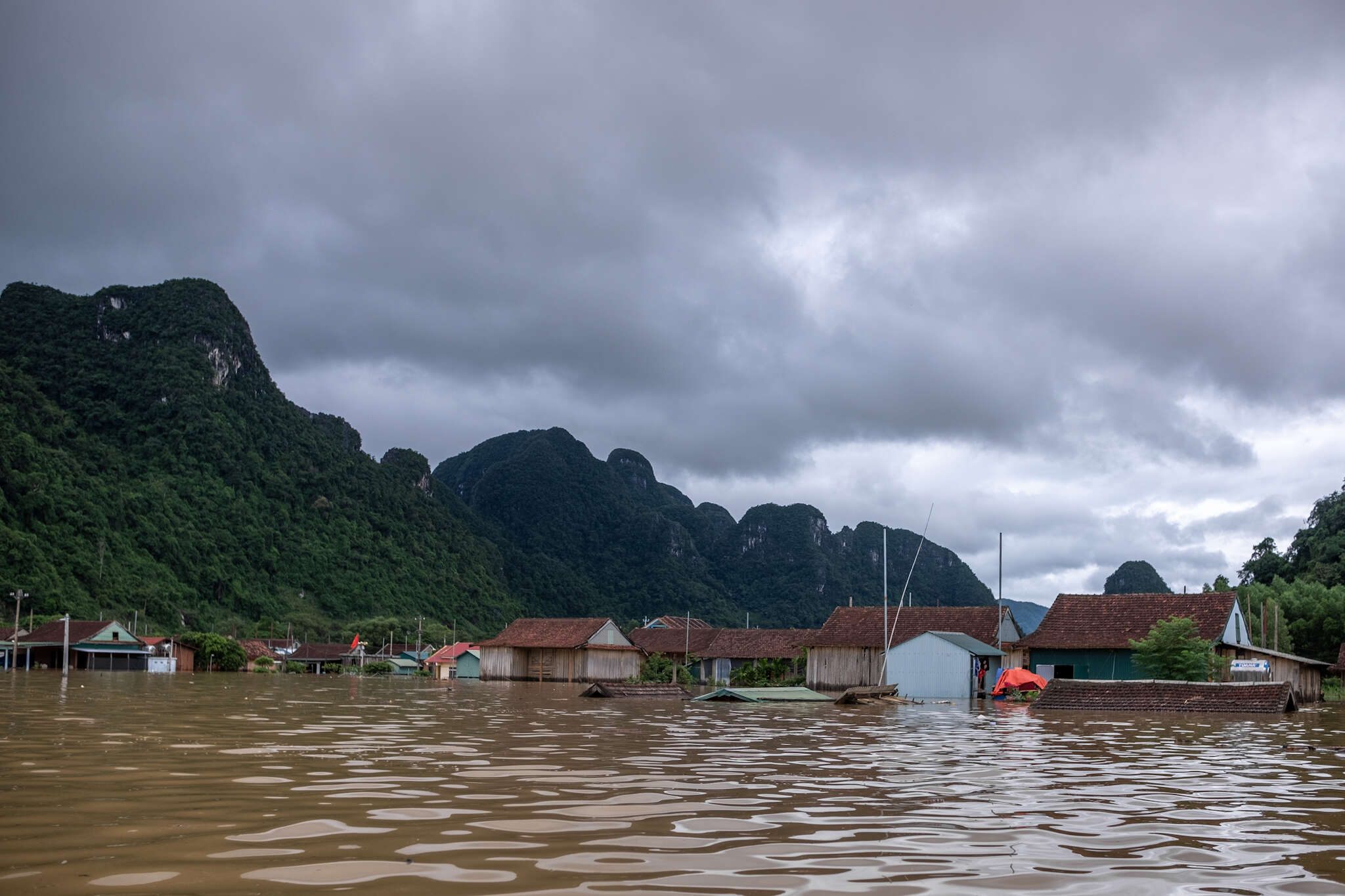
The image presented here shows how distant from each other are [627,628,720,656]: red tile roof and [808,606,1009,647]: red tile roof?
18.4 metres

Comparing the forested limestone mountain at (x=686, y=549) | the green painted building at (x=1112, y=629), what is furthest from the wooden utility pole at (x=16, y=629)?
the forested limestone mountain at (x=686, y=549)

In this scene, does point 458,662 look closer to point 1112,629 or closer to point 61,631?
point 61,631

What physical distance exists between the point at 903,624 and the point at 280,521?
256 feet

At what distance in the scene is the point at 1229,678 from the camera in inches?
1348

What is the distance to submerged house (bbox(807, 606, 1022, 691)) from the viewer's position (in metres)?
41.8

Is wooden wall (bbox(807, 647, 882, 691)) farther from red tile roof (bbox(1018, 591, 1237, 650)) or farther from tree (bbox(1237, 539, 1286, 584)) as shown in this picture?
tree (bbox(1237, 539, 1286, 584))

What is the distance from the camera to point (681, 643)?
64812 mm

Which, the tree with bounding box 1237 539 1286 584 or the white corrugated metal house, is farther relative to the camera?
the tree with bounding box 1237 539 1286 584

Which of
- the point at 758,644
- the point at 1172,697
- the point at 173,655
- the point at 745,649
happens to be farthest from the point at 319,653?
the point at 1172,697

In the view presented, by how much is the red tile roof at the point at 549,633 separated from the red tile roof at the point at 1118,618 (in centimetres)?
2561

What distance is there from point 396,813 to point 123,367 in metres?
120

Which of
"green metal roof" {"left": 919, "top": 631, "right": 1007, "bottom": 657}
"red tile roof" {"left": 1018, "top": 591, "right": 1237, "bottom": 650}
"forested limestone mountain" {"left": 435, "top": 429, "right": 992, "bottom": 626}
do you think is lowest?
"green metal roof" {"left": 919, "top": 631, "right": 1007, "bottom": 657}

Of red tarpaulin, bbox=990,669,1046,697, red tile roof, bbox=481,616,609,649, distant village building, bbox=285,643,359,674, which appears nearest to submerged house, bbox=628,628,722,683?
red tile roof, bbox=481,616,609,649

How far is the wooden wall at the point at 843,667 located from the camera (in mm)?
41438
